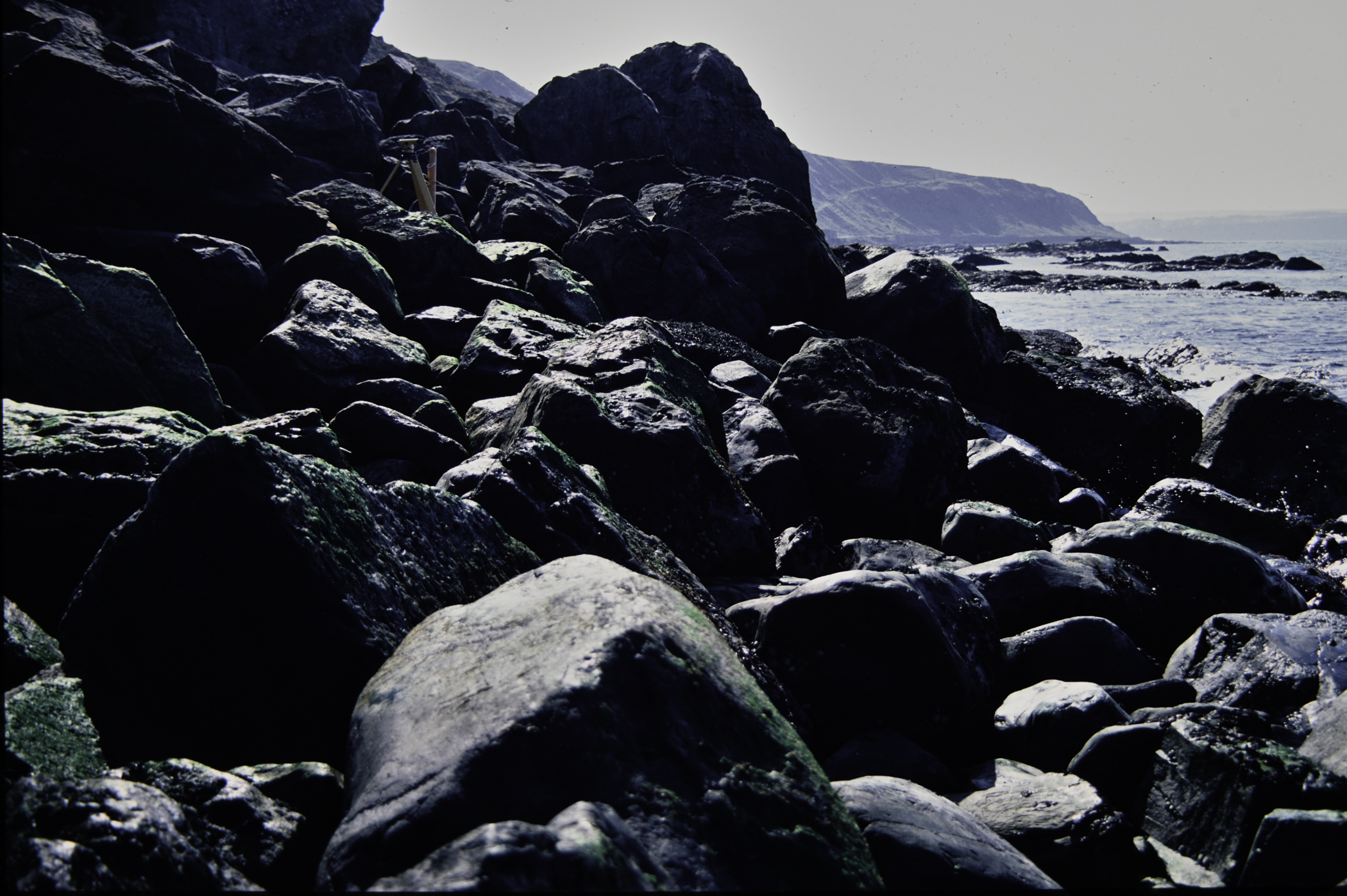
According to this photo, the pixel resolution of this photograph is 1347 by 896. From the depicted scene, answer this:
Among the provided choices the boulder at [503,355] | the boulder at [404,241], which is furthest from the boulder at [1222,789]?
the boulder at [404,241]

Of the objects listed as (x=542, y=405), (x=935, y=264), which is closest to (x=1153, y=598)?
(x=542, y=405)

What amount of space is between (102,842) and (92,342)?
12.9 ft

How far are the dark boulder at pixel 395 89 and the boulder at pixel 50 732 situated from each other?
72.3ft

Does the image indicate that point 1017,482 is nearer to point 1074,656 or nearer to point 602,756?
point 1074,656

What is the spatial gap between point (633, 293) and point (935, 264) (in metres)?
4.68

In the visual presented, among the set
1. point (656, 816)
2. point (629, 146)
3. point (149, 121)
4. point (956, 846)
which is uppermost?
point (629, 146)

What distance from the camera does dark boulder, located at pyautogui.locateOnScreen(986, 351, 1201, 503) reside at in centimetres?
1034

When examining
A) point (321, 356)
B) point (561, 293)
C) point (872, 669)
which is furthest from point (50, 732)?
point (561, 293)

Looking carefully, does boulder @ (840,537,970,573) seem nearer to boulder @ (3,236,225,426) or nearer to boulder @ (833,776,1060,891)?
boulder @ (833,776,1060,891)

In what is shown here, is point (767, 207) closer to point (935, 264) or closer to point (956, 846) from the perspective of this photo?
point (935, 264)

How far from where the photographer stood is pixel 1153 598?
577 centimetres

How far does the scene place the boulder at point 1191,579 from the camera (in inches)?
227

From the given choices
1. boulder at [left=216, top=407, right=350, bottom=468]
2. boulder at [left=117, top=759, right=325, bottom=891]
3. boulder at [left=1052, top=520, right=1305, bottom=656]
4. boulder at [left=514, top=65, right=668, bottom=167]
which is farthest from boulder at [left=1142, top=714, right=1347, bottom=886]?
boulder at [left=514, top=65, right=668, bottom=167]

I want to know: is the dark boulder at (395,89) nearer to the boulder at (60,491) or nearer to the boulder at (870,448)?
the boulder at (870,448)
